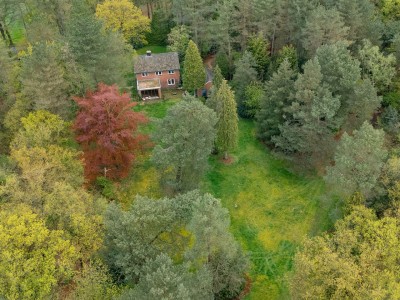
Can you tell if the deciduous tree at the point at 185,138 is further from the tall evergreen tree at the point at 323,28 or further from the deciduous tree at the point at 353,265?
the tall evergreen tree at the point at 323,28

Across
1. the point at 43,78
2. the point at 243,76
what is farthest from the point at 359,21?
the point at 43,78

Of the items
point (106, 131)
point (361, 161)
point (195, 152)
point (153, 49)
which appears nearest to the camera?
point (361, 161)

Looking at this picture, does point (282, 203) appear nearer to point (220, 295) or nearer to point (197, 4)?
point (220, 295)

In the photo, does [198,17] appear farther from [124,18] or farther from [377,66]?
[377,66]

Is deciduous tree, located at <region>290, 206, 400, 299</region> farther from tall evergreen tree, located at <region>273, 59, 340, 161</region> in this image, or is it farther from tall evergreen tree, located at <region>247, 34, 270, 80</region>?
tall evergreen tree, located at <region>247, 34, 270, 80</region>

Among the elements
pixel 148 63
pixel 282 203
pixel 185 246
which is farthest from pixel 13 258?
pixel 148 63
